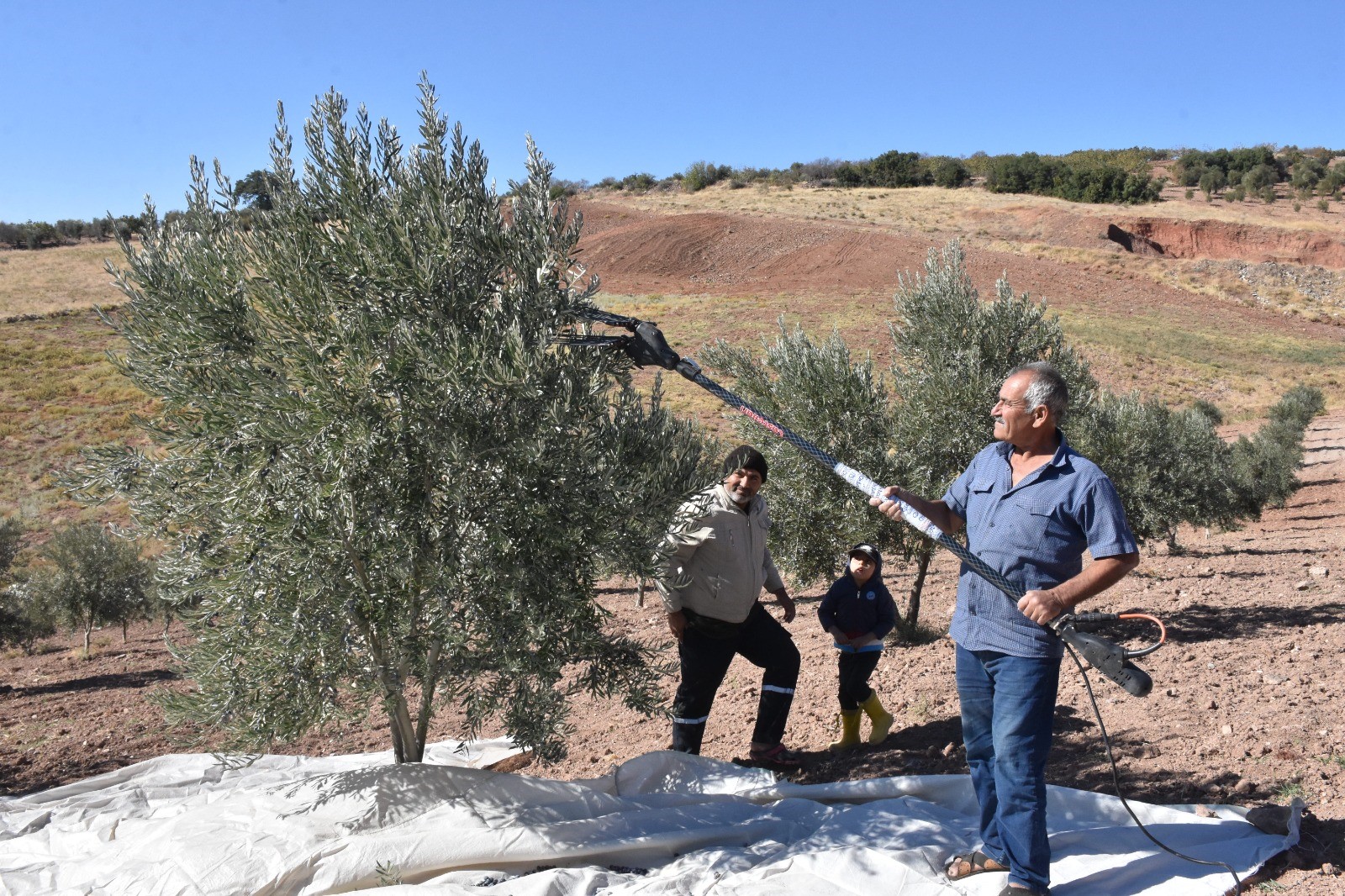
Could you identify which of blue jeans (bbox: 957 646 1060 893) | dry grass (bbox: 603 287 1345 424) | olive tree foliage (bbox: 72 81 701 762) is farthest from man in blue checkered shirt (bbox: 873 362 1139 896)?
dry grass (bbox: 603 287 1345 424)

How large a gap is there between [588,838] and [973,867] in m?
1.63

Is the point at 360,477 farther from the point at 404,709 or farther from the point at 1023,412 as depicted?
the point at 1023,412

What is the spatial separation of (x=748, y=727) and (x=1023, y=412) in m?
3.87

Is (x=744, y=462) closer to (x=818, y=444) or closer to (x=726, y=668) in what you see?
(x=726, y=668)

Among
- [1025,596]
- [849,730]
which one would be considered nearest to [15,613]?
[849,730]

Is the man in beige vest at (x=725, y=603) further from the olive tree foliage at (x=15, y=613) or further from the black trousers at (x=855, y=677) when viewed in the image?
the olive tree foliage at (x=15, y=613)

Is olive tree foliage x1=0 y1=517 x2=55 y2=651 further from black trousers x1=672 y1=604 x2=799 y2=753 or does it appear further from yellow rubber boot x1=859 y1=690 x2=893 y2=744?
yellow rubber boot x1=859 y1=690 x2=893 y2=744

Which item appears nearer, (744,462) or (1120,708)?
(744,462)

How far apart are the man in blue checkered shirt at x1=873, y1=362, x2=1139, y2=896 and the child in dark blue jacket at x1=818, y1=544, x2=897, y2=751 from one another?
6.87ft

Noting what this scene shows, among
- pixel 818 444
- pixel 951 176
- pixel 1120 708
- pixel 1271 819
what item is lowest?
pixel 1120 708

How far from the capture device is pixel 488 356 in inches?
144

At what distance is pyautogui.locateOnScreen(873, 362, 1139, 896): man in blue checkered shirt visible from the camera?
3391 mm

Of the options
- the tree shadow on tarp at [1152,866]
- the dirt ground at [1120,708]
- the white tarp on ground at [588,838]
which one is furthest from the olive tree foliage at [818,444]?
the tree shadow on tarp at [1152,866]

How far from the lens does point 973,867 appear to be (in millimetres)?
3756
